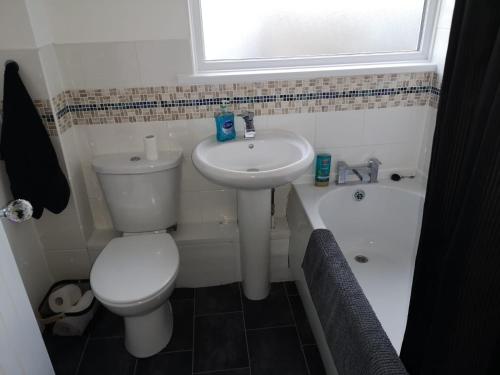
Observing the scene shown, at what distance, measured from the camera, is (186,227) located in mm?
2184

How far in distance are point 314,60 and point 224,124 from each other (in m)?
0.57

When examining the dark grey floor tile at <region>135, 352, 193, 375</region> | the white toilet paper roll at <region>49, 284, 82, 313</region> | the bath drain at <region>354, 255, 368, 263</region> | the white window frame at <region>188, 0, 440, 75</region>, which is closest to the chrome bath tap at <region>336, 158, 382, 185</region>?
the bath drain at <region>354, 255, 368, 263</region>

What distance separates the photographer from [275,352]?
1.82 m

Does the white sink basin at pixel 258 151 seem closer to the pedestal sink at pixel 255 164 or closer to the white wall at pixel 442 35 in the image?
the pedestal sink at pixel 255 164

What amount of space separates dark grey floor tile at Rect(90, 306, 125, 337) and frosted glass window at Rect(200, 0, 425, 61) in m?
1.42

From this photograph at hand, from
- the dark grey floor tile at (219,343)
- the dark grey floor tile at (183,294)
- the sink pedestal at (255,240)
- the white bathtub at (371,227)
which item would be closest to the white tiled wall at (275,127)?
the white bathtub at (371,227)

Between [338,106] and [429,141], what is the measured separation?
551 mm

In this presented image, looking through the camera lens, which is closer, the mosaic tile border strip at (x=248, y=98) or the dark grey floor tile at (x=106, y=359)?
the dark grey floor tile at (x=106, y=359)

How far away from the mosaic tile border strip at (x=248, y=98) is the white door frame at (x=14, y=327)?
96 cm

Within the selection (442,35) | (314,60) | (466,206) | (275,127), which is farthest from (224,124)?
(466,206)

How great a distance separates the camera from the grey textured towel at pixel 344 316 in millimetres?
1101

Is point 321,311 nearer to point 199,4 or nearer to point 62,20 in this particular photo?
point 199,4

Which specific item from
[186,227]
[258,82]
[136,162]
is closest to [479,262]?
[258,82]

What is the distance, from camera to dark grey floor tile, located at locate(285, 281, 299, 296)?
2.17 metres
